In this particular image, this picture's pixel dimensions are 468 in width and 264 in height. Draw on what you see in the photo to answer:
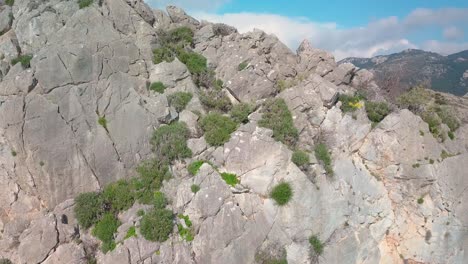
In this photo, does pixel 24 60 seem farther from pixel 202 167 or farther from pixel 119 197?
pixel 202 167

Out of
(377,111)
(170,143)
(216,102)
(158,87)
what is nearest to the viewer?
(170,143)

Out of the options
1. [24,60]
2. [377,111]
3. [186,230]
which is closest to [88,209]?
[186,230]

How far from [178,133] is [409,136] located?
544 inches

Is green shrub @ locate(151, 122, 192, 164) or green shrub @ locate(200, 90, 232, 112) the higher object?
green shrub @ locate(200, 90, 232, 112)

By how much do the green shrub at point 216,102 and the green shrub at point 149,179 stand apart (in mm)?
5350

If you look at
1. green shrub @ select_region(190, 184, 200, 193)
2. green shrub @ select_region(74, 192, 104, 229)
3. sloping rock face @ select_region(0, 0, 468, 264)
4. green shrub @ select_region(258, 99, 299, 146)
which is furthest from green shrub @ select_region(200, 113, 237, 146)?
green shrub @ select_region(74, 192, 104, 229)

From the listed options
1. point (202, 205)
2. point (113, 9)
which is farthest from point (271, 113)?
point (113, 9)

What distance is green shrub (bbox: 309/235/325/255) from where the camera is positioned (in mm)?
19336

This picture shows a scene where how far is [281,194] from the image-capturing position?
62.8ft

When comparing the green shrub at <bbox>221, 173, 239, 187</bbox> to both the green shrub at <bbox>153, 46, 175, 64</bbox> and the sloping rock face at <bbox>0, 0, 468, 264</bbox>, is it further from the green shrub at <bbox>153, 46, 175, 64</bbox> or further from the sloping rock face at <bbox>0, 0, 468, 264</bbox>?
the green shrub at <bbox>153, 46, 175, 64</bbox>

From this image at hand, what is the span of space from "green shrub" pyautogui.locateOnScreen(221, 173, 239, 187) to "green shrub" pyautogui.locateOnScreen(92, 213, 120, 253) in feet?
20.0

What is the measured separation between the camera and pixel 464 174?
21.2m

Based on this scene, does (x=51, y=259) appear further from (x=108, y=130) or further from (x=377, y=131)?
(x=377, y=131)

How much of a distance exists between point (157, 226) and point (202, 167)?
3.91m
